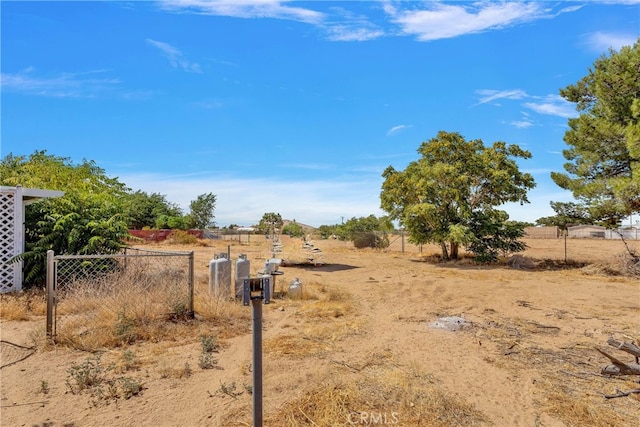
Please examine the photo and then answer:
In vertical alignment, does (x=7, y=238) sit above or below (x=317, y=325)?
above

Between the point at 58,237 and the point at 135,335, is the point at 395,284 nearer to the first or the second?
the point at 135,335

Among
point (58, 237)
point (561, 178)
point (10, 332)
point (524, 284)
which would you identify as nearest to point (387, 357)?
point (10, 332)

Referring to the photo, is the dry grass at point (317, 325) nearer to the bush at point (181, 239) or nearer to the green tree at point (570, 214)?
the green tree at point (570, 214)

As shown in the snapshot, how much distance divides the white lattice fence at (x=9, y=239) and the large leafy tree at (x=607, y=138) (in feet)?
56.5

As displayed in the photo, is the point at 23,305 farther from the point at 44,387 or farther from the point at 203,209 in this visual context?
the point at 203,209

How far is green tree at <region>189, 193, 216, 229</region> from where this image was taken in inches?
2197

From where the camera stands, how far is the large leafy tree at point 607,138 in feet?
46.5

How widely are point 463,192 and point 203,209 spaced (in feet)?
142

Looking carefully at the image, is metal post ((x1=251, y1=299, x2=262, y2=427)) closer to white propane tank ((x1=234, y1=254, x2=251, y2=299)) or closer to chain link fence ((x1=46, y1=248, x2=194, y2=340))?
chain link fence ((x1=46, y1=248, x2=194, y2=340))

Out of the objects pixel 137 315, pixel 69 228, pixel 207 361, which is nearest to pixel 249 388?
pixel 207 361

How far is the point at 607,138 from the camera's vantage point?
15.0 meters

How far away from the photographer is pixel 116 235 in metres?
10.2

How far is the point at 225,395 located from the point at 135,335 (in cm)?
251

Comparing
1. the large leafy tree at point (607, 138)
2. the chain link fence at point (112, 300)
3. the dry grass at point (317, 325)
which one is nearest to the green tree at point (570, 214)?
the large leafy tree at point (607, 138)
